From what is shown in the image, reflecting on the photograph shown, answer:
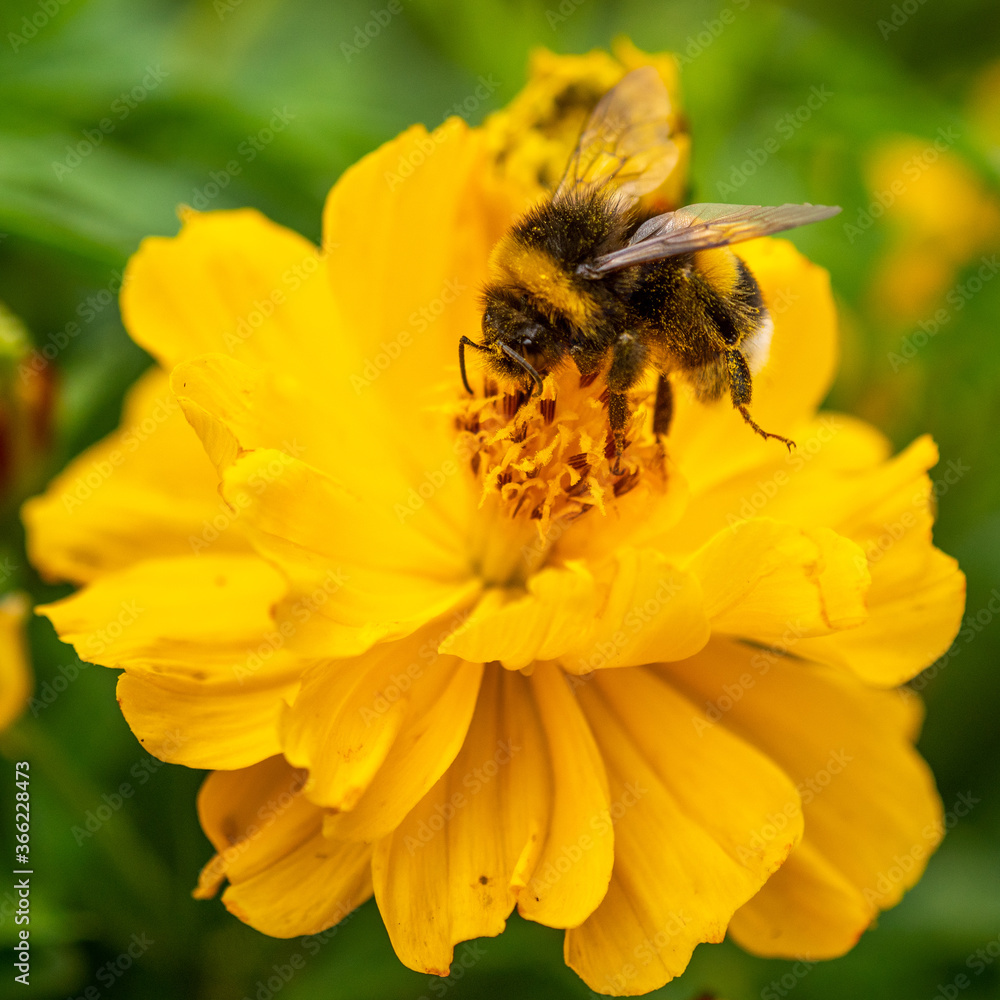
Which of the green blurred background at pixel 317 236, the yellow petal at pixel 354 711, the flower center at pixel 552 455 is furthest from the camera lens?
the green blurred background at pixel 317 236

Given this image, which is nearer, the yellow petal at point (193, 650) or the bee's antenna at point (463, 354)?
the yellow petal at point (193, 650)

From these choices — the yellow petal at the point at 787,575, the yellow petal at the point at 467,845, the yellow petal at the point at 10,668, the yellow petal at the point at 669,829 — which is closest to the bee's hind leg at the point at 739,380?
the yellow petal at the point at 787,575

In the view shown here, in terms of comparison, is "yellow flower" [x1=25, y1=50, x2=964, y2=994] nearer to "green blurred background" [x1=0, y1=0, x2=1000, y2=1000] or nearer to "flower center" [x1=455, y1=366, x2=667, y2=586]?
"flower center" [x1=455, y1=366, x2=667, y2=586]

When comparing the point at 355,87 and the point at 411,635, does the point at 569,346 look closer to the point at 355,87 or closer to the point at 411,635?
the point at 411,635

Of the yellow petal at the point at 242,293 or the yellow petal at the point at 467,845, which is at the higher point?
the yellow petal at the point at 242,293

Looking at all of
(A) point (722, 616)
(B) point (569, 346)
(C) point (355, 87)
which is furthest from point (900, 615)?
(C) point (355, 87)

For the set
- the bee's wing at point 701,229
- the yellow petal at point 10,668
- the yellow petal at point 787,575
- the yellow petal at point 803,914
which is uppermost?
the bee's wing at point 701,229

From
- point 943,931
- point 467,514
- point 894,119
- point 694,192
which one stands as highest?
point 894,119

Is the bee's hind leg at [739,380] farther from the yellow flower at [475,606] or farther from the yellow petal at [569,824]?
the yellow petal at [569,824]
